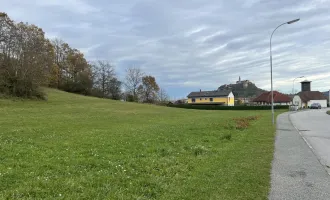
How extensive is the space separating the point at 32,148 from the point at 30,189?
4704mm

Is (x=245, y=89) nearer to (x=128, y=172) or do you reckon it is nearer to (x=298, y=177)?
(x=298, y=177)

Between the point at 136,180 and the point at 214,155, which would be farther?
the point at 214,155

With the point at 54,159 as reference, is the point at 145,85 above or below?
above

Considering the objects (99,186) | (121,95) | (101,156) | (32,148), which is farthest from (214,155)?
(121,95)

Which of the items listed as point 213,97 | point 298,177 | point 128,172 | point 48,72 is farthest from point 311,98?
point 128,172

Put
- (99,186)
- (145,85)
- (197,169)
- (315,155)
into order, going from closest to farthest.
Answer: (99,186), (197,169), (315,155), (145,85)

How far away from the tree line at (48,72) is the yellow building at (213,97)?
12634mm

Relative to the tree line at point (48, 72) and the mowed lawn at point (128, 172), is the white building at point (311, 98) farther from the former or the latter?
the mowed lawn at point (128, 172)

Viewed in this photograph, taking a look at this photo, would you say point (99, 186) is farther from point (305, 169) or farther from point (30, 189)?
point (305, 169)

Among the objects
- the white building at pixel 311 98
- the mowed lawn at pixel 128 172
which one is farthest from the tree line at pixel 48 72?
the white building at pixel 311 98

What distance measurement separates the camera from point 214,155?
9.86m

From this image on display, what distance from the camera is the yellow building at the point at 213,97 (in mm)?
104562

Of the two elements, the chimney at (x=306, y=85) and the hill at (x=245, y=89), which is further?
the hill at (x=245, y=89)

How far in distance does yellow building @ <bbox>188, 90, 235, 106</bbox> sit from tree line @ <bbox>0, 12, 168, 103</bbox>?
12.6 meters
